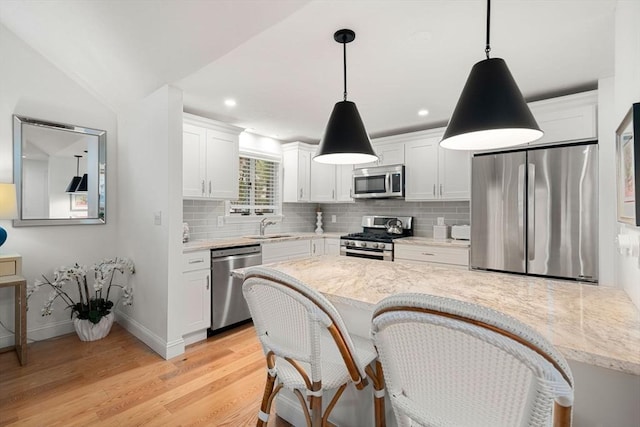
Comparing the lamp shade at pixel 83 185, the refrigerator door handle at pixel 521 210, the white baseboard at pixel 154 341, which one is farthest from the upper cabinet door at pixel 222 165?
the refrigerator door handle at pixel 521 210

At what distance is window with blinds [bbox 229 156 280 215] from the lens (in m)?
4.25

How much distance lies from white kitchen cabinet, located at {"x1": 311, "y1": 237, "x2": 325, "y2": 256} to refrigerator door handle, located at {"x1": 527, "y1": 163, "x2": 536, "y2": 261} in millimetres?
2466

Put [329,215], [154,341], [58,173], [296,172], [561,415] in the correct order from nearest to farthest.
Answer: [561,415] → [154,341] → [58,173] → [296,172] → [329,215]

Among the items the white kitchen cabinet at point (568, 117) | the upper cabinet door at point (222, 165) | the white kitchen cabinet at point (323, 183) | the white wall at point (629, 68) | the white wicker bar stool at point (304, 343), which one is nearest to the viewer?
the white wicker bar stool at point (304, 343)

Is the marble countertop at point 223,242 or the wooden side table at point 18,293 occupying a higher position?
the marble countertop at point 223,242

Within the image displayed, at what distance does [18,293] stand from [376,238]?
3.44 meters

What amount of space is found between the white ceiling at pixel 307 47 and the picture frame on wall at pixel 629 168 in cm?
89

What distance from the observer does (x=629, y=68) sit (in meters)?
1.32

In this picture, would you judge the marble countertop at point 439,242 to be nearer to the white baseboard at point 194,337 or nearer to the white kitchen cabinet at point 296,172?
the white kitchen cabinet at point 296,172

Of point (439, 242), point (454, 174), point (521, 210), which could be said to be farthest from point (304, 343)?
point (454, 174)

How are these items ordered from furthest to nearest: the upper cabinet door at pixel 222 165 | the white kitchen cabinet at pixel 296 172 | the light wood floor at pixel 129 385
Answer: the white kitchen cabinet at pixel 296 172
the upper cabinet door at pixel 222 165
the light wood floor at pixel 129 385

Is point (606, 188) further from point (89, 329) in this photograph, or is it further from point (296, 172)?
point (89, 329)

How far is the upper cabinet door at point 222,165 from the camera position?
3.44 metres

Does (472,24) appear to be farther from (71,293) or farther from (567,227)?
(71,293)
